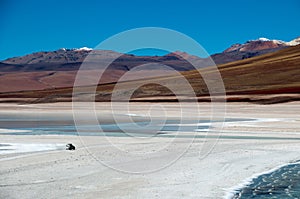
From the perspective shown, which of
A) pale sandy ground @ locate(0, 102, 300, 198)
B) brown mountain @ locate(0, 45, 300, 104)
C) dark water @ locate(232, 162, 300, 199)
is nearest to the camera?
dark water @ locate(232, 162, 300, 199)

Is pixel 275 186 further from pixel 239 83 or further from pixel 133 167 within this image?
pixel 239 83

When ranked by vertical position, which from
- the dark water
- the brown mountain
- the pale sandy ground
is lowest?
the dark water

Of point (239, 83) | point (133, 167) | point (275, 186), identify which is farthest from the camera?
point (239, 83)

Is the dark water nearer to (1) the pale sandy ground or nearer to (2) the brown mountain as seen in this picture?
(1) the pale sandy ground

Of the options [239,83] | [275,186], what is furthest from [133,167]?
[239,83]

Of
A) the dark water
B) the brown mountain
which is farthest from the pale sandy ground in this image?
the brown mountain

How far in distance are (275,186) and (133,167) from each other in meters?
4.44

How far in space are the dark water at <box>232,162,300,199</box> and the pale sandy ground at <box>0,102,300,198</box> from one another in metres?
0.46

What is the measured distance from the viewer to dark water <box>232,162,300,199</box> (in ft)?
35.6

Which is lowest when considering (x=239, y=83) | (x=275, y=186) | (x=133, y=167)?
(x=275, y=186)

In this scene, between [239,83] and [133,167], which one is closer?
[133,167]

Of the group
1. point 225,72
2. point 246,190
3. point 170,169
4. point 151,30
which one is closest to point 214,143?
point 151,30

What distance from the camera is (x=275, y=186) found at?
38.9ft

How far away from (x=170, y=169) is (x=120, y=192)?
3543 mm
